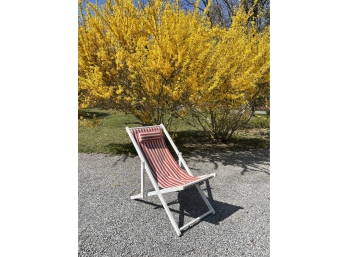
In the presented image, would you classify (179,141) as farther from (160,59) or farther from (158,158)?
(158,158)

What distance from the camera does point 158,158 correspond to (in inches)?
142

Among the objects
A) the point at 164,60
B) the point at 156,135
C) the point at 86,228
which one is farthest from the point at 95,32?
the point at 86,228

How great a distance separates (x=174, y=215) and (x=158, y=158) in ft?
2.44

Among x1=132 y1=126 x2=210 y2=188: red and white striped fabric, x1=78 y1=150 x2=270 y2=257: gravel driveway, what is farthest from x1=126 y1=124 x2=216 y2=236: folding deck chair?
x1=78 y1=150 x2=270 y2=257: gravel driveway

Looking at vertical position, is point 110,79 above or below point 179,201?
above

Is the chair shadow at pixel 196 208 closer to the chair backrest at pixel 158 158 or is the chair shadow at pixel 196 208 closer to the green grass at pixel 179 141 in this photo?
the chair backrest at pixel 158 158

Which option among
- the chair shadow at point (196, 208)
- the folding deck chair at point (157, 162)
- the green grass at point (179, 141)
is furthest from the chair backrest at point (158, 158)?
the green grass at point (179, 141)

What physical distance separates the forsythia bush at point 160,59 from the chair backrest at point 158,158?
1004mm

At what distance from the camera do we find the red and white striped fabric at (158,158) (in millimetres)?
3346
